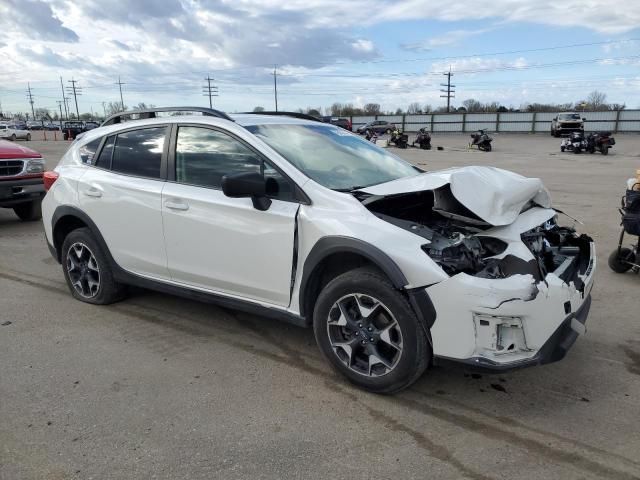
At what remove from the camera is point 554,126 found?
42.6m

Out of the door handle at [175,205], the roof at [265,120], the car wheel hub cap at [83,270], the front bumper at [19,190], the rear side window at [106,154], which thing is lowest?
the car wheel hub cap at [83,270]

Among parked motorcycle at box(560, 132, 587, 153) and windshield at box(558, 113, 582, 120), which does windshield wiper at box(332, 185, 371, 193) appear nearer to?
parked motorcycle at box(560, 132, 587, 153)

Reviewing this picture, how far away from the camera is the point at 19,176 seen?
347 inches

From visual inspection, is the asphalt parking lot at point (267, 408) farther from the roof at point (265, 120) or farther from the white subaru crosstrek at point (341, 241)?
the roof at point (265, 120)

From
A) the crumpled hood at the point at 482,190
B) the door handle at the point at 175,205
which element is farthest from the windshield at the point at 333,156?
the door handle at the point at 175,205

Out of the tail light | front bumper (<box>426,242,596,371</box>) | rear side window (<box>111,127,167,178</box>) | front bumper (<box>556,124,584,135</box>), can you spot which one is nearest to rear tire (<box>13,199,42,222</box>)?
the tail light

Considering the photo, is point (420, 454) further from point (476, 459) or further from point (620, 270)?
point (620, 270)

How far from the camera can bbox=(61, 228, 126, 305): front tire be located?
4875 mm

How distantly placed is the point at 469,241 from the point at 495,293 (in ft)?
1.51

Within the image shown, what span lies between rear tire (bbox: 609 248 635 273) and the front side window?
13.9 ft

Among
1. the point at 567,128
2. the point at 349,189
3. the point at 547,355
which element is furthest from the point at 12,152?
the point at 567,128

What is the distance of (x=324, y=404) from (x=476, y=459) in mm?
961

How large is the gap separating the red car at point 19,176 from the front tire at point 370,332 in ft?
23.7

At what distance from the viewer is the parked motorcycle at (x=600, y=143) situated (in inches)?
1021
